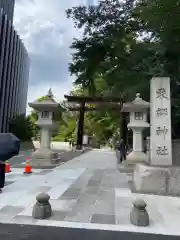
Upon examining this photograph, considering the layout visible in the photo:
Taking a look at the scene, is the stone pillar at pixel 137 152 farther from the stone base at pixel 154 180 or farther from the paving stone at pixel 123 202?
the paving stone at pixel 123 202

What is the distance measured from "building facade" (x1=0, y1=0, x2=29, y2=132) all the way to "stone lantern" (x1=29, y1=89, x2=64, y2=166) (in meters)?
22.8

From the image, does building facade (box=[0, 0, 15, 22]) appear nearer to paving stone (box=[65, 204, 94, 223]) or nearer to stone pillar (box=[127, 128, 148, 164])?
stone pillar (box=[127, 128, 148, 164])

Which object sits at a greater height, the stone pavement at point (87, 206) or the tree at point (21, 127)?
the tree at point (21, 127)

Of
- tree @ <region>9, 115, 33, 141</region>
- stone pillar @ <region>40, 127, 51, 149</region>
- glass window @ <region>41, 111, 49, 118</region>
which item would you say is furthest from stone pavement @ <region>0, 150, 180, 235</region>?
tree @ <region>9, 115, 33, 141</region>

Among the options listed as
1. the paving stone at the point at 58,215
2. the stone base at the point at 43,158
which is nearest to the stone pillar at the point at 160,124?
the paving stone at the point at 58,215

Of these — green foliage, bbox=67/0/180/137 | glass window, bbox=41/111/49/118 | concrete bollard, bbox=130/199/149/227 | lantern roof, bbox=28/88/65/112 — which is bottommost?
concrete bollard, bbox=130/199/149/227

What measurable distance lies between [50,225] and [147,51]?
28.9ft

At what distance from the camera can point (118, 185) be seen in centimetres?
743

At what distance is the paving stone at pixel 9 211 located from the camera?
13.8 feet

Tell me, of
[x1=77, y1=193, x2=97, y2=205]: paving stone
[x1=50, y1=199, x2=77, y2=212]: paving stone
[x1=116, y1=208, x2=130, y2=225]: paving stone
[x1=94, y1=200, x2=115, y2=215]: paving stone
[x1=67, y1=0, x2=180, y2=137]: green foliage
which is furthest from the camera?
[x1=67, y1=0, x2=180, y2=137]: green foliage

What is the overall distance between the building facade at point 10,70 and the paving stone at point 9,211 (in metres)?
29.8

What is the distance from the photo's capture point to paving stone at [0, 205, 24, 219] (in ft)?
13.8

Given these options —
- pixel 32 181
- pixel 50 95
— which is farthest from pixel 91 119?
pixel 32 181

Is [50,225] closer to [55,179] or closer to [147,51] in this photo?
[55,179]
